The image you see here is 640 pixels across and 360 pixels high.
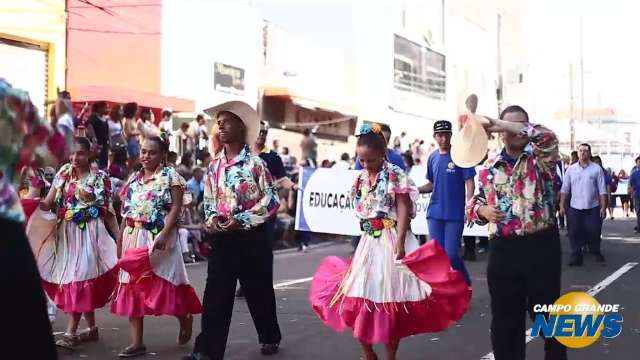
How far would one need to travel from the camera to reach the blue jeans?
9.14 metres

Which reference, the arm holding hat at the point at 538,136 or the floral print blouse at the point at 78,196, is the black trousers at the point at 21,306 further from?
the floral print blouse at the point at 78,196

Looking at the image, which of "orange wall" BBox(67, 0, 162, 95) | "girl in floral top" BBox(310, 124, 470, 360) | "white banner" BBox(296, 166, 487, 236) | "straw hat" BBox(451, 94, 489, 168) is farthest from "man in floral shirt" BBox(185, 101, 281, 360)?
"orange wall" BBox(67, 0, 162, 95)

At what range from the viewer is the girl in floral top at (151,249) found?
7.27 m

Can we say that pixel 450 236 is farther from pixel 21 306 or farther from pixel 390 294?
pixel 21 306

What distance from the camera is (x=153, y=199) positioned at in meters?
7.39

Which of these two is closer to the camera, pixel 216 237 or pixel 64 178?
pixel 216 237

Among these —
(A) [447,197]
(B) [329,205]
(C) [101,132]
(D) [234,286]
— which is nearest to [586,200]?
(B) [329,205]

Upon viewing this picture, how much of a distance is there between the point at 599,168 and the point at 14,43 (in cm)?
1284

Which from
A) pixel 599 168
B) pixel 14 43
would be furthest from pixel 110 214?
pixel 14 43

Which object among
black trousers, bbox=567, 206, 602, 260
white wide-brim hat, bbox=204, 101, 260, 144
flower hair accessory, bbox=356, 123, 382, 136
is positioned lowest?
black trousers, bbox=567, 206, 602, 260

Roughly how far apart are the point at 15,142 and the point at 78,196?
422 cm

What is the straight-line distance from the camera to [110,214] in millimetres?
7930

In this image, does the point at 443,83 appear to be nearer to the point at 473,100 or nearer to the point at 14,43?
the point at 14,43

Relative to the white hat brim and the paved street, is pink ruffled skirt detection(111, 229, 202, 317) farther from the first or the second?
the white hat brim
